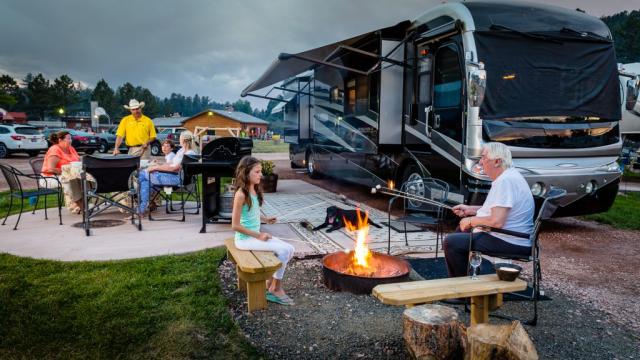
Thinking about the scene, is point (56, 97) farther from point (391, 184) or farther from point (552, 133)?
point (552, 133)

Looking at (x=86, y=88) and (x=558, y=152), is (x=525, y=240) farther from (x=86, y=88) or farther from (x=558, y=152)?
(x=86, y=88)

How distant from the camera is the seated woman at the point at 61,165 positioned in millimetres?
6195

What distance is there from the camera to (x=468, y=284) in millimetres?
2754

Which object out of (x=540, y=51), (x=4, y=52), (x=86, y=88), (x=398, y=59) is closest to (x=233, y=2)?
(x=398, y=59)

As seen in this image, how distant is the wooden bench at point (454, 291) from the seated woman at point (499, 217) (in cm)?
40

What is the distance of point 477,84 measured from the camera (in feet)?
15.8

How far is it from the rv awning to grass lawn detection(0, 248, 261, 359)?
160 inches

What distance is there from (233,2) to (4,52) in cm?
3837

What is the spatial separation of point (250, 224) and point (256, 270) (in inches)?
22.9

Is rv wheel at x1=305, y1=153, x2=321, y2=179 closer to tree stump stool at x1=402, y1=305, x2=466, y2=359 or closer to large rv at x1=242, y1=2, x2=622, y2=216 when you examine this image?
large rv at x1=242, y1=2, x2=622, y2=216

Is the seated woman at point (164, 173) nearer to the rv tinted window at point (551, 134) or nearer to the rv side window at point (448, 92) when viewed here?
the rv side window at point (448, 92)

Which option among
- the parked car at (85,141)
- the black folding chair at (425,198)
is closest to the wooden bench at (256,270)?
the black folding chair at (425,198)

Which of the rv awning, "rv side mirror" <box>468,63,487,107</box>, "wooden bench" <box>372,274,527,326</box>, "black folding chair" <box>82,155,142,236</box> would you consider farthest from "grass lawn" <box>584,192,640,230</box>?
"black folding chair" <box>82,155,142,236</box>

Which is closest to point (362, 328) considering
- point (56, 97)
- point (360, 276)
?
point (360, 276)
